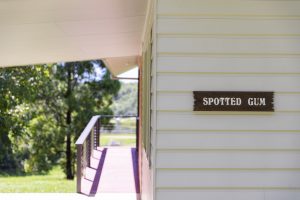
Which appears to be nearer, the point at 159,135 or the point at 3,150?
the point at 159,135

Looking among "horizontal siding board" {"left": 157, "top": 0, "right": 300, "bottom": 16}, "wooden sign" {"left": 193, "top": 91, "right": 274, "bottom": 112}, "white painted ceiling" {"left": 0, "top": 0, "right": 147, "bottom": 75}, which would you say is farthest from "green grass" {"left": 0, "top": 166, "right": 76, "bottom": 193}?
"horizontal siding board" {"left": 157, "top": 0, "right": 300, "bottom": 16}

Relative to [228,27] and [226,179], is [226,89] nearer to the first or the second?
[228,27]

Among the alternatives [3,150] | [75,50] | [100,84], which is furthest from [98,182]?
[100,84]

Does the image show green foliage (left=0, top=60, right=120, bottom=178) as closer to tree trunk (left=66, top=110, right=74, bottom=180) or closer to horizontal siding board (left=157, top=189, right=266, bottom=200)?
tree trunk (left=66, top=110, right=74, bottom=180)

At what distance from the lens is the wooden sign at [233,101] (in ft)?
8.85

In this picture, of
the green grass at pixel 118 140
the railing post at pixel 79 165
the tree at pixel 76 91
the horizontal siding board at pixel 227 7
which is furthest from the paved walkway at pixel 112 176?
the green grass at pixel 118 140

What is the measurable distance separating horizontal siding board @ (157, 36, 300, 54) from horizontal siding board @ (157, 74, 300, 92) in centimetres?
17

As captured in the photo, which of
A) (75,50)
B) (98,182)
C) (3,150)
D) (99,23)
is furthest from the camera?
(3,150)

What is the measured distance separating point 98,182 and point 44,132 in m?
10.8

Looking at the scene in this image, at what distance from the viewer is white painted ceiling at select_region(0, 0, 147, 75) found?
128 inches

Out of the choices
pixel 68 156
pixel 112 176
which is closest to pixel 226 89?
pixel 112 176

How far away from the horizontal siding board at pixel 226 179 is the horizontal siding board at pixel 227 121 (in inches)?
11.4

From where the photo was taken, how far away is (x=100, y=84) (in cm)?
1727

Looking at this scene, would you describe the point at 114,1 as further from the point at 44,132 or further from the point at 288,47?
the point at 44,132
